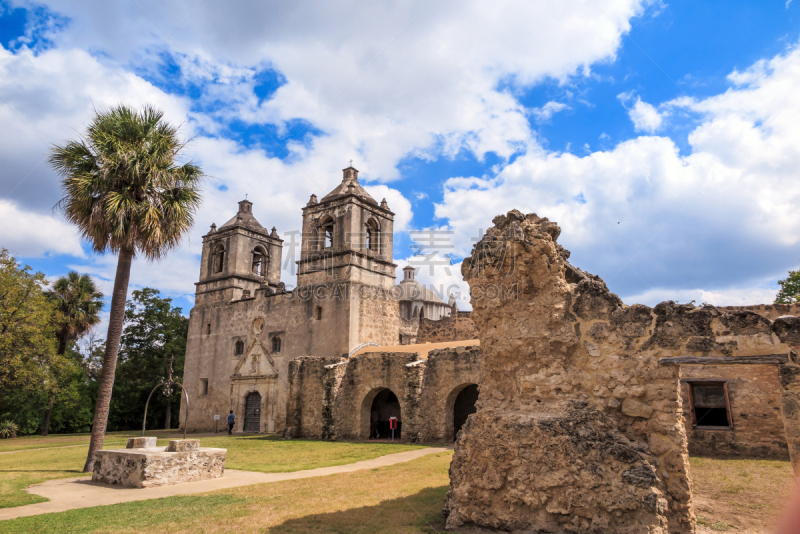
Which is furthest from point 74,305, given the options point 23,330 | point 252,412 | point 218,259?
point 252,412

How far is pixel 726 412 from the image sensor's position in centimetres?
1356

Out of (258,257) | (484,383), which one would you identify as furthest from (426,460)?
(258,257)

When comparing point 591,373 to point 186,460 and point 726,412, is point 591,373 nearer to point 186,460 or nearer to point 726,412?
point 186,460

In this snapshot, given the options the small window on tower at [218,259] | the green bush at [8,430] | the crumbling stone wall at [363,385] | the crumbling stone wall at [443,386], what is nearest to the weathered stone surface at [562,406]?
the crumbling stone wall at [443,386]

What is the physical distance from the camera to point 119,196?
12273 mm

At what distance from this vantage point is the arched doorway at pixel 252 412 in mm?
27734

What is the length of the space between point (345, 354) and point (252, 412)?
7.24 metres

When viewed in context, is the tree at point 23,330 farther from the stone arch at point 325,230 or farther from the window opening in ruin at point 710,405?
the window opening in ruin at point 710,405

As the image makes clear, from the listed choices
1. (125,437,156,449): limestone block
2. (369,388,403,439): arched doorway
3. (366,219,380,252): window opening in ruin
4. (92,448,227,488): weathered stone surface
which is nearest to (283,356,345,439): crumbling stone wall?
(369,388,403,439): arched doorway

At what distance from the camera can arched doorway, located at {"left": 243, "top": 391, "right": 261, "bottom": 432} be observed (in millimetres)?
27734

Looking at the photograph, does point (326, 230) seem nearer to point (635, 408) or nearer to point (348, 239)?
point (348, 239)

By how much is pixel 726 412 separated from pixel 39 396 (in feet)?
112

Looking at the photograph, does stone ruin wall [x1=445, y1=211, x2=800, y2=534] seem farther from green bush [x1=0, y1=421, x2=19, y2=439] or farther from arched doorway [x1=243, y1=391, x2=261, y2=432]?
green bush [x1=0, y1=421, x2=19, y2=439]

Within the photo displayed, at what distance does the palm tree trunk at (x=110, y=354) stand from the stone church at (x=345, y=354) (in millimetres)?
9472
